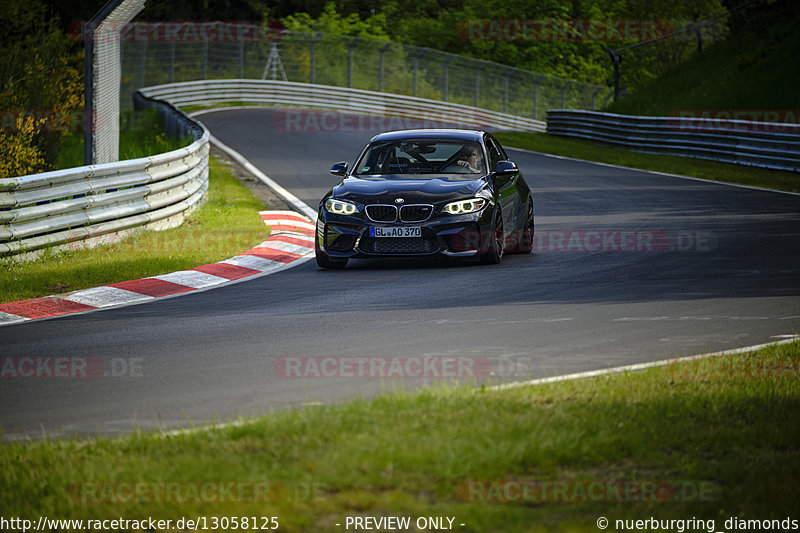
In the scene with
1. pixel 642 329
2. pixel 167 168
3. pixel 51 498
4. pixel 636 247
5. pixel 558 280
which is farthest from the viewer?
pixel 167 168

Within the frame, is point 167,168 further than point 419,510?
Yes

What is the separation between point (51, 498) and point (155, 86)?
1588 inches

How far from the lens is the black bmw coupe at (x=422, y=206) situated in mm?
11727

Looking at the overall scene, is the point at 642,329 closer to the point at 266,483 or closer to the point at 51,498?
the point at 266,483

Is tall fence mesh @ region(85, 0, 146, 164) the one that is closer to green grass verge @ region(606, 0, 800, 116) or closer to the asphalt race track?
the asphalt race track

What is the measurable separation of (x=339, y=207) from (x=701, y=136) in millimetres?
19069

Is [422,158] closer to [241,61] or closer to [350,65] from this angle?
[350,65]

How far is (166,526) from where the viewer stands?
4.13 metres

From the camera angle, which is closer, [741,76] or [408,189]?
[408,189]

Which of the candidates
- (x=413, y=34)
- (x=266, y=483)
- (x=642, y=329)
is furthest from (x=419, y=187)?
(x=413, y=34)

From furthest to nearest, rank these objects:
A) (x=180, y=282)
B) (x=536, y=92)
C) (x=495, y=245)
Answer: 1. (x=536, y=92)
2. (x=495, y=245)
3. (x=180, y=282)

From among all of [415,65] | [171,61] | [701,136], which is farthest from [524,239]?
[415,65]

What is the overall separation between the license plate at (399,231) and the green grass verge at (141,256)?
2089 millimetres

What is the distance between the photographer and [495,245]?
12.1m
